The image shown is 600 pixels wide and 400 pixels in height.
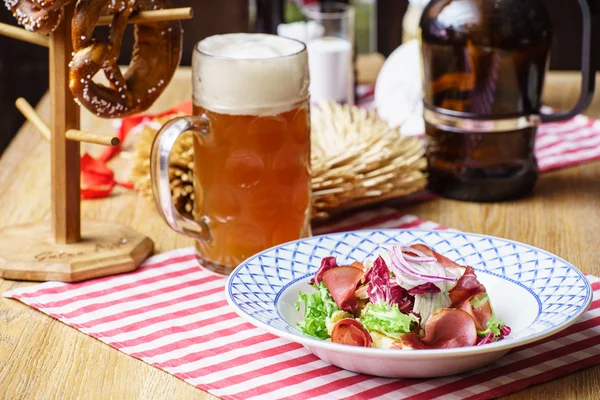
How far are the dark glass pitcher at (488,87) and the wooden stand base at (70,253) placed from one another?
1.43 feet

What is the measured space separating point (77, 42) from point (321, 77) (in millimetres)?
742

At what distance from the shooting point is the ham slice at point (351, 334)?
2.31 feet

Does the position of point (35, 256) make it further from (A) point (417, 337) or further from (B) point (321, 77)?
(B) point (321, 77)

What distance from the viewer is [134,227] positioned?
113 cm

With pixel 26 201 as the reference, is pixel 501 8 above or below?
above

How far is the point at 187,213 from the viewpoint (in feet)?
3.71

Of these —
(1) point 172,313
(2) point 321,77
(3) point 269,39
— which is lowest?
(1) point 172,313

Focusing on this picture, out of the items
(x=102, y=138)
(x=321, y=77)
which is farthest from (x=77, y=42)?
(x=321, y=77)

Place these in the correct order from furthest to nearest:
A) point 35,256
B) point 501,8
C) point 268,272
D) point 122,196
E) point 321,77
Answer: point 321,77 < point 122,196 < point 501,8 < point 35,256 < point 268,272

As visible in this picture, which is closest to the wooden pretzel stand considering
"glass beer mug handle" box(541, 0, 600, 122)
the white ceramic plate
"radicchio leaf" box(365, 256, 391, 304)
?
the white ceramic plate

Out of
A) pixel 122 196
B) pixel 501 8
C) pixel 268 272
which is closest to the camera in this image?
pixel 268 272

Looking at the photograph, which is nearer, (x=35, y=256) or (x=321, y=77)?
(x=35, y=256)

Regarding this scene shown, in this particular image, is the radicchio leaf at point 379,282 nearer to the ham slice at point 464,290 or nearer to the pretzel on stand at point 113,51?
the ham slice at point 464,290

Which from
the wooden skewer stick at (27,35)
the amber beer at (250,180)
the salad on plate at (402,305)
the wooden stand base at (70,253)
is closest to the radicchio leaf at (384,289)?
the salad on plate at (402,305)
